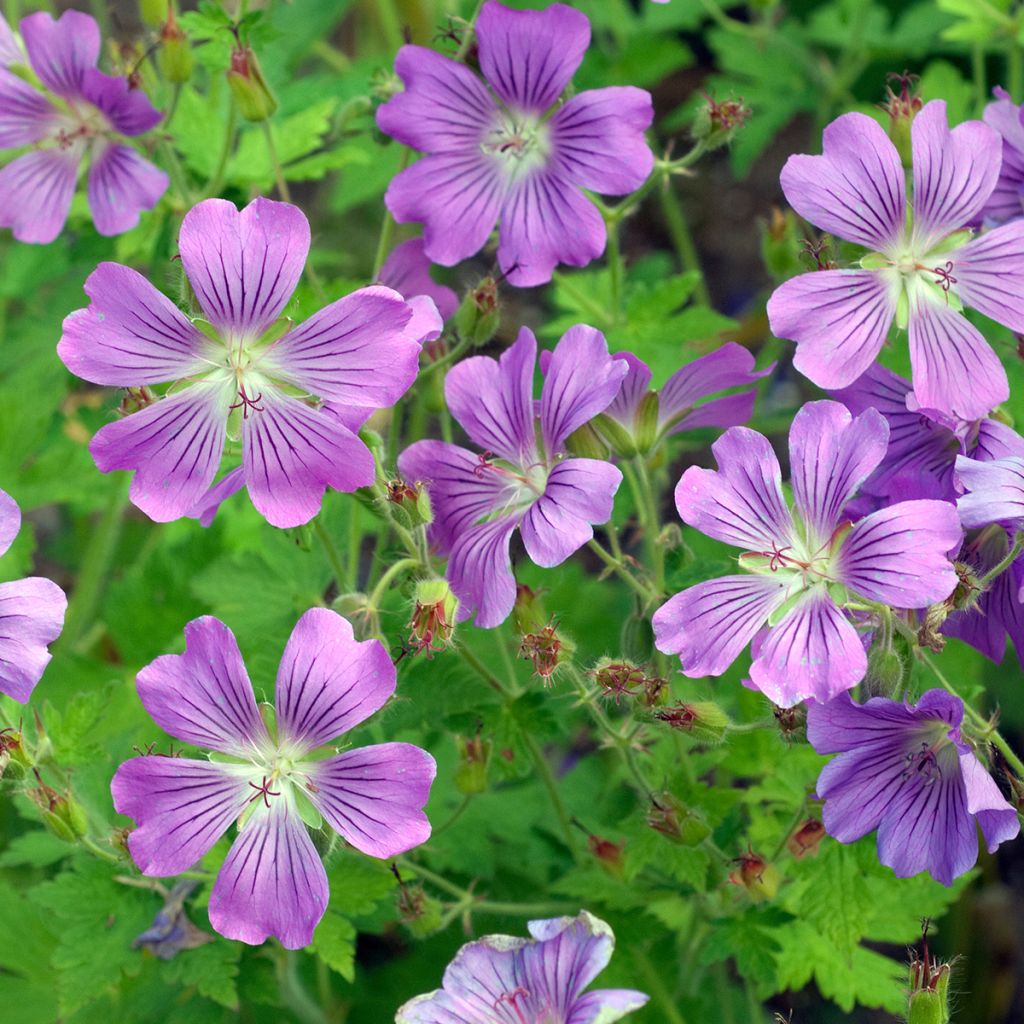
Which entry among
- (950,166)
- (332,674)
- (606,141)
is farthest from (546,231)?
(332,674)

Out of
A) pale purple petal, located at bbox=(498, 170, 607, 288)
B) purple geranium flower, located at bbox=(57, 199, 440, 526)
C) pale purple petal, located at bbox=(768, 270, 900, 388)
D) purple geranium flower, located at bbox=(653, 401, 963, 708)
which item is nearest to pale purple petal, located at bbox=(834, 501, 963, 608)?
purple geranium flower, located at bbox=(653, 401, 963, 708)

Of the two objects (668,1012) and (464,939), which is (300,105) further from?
(668,1012)

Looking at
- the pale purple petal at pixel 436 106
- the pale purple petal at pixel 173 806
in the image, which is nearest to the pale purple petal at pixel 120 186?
the pale purple petal at pixel 436 106

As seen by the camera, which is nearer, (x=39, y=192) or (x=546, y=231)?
(x=546, y=231)

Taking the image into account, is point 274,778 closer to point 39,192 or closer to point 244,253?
point 244,253

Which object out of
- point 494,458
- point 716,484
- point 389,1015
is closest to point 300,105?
point 494,458
